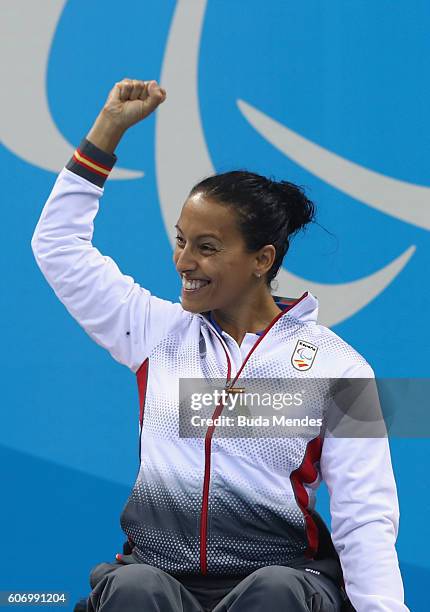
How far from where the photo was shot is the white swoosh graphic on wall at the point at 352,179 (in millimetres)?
2744

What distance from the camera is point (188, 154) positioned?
2.77 metres

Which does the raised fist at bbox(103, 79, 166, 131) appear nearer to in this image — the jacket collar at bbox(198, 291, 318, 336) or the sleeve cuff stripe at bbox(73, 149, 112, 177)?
the sleeve cuff stripe at bbox(73, 149, 112, 177)

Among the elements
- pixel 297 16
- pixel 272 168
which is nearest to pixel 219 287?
pixel 272 168

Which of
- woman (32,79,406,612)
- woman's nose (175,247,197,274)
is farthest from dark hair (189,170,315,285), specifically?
woman's nose (175,247,197,274)

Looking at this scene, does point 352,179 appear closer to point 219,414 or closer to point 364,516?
point 219,414

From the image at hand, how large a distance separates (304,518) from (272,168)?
119 cm

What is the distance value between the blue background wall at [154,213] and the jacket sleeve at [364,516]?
915 mm

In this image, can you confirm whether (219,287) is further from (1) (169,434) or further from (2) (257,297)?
(1) (169,434)

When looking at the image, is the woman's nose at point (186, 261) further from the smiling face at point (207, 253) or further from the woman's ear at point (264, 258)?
the woman's ear at point (264, 258)

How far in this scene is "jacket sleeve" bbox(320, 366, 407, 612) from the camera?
1.71 metres

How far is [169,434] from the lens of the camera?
1824 mm

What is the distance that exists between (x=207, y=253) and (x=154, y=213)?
89 centimetres

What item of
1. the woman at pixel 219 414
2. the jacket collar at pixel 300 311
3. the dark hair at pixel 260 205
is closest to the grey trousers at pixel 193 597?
the woman at pixel 219 414

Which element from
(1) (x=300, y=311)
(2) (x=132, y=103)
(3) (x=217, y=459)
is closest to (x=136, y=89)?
(2) (x=132, y=103)
